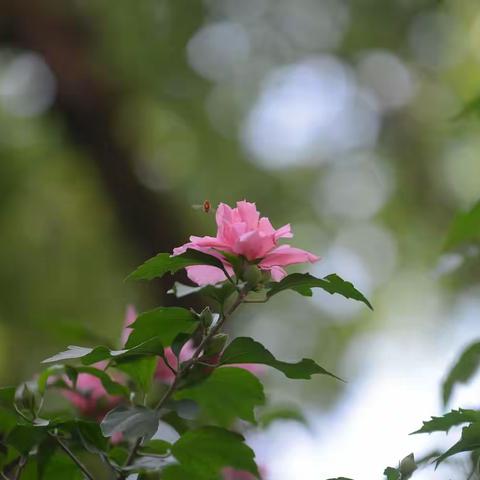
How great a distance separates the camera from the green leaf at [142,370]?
64 cm

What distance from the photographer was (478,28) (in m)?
3.80

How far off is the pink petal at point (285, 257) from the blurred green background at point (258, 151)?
2.09 meters

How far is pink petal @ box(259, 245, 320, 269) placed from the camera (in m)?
0.58

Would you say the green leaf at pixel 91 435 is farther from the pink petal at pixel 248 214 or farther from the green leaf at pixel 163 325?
the pink petal at pixel 248 214

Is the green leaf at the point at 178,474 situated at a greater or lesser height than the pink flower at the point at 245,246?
lesser

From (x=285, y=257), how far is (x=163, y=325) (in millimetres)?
90

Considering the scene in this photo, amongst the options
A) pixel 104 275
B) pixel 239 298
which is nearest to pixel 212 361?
pixel 239 298

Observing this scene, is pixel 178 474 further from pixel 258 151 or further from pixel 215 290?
pixel 258 151

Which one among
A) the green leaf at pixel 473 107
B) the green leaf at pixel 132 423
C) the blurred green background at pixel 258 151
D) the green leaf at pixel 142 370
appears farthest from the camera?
the blurred green background at pixel 258 151

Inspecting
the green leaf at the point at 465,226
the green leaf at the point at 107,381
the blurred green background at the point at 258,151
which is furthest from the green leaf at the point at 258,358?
the blurred green background at the point at 258,151

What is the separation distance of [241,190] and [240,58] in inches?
A: 25.5

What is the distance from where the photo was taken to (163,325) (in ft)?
1.90

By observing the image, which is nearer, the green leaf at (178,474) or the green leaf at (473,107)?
the green leaf at (178,474)

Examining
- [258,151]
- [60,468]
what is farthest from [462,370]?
[258,151]
